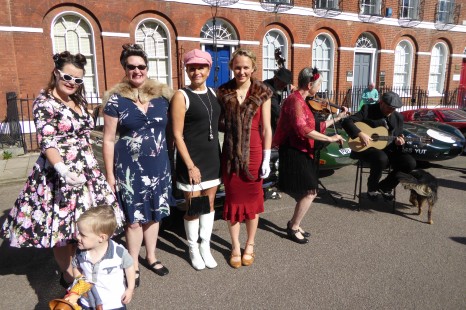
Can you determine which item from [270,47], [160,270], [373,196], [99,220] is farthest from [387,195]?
[270,47]

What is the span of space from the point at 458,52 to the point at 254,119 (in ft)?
65.1

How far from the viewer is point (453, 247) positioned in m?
3.80

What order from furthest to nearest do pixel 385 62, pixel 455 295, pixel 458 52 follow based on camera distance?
1. pixel 458 52
2. pixel 385 62
3. pixel 455 295

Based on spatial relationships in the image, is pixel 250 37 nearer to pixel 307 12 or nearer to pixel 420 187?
pixel 307 12

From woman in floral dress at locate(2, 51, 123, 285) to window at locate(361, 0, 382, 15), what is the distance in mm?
15670

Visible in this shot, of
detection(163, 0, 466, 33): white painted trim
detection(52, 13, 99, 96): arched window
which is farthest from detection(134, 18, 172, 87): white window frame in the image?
detection(52, 13, 99, 96): arched window

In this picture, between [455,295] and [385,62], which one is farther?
[385,62]

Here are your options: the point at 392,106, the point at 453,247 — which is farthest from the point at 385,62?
the point at 453,247

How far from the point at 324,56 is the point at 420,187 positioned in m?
11.9

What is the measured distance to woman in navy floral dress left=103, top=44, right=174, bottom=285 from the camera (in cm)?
275

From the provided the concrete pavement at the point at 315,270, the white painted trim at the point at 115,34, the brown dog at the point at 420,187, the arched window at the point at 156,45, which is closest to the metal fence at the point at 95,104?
the white painted trim at the point at 115,34

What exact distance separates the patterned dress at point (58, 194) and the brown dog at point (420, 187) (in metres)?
3.75

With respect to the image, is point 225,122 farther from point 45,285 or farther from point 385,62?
point 385,62

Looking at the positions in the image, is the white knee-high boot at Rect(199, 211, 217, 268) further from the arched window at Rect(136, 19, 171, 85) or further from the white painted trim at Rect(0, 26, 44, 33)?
the arched window at Rect(136, 19, 171, 85)
